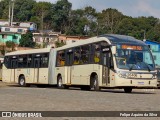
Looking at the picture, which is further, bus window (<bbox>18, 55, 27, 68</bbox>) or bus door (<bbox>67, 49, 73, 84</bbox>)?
bus window (<bbox>18, 55, 27, 68</bbox>)

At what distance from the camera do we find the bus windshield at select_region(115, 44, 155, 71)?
21823 millimetres

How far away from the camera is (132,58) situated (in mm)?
22062

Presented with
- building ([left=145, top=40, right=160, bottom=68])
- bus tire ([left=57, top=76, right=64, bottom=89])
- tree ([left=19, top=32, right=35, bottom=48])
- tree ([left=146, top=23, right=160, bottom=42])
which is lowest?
bus tire ([left=57, top=76, right=64, bottom=89])

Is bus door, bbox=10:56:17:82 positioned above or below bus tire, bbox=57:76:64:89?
above

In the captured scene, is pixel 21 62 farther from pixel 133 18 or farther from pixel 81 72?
pixel 133 18

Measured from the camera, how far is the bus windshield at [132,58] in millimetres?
21823

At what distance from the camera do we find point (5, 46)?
87.7 m

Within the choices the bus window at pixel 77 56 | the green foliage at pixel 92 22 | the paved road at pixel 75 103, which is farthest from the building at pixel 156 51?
the green foliage at pixel 92 22

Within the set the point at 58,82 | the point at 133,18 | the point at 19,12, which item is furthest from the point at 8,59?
the point at 19,12

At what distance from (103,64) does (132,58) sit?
5.57ft

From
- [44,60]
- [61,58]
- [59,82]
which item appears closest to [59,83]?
[59,82]

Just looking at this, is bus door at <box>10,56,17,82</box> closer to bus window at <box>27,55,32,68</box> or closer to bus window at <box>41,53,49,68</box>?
bus window at <box>27,55,32,68</box>

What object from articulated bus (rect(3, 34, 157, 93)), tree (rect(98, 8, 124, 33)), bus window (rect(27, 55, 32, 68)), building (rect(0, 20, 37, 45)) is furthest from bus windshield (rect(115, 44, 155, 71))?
tree (rect(98, 8, 124, 33))

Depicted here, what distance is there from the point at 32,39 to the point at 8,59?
61164 millimetres
